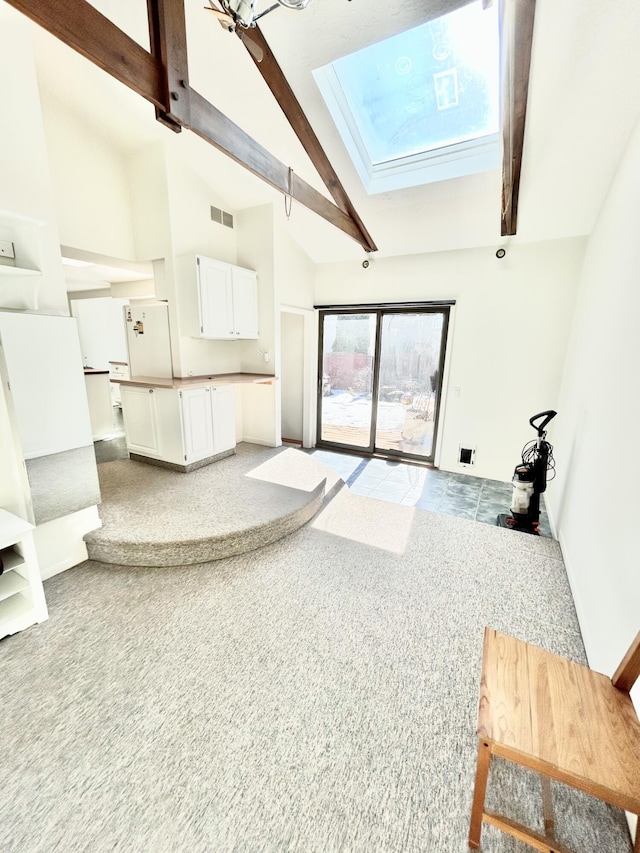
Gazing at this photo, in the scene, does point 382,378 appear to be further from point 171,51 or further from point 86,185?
point 86,185

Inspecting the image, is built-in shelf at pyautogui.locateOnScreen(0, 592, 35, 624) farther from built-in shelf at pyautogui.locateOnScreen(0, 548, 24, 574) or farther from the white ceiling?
the white ceiling

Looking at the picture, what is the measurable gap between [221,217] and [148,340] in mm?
Answer: 1740

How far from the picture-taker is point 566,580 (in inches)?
91.6

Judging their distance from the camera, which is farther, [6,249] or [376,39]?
[376,39]

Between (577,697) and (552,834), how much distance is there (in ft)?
1.52

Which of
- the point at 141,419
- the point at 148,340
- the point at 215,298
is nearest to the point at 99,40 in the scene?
the point at 215,298

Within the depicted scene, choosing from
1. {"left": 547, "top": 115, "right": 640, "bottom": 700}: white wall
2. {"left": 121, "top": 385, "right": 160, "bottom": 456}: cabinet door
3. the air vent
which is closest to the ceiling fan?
{"left": 547, "top": 115, "right": 640, "bottom": 700}: white wall

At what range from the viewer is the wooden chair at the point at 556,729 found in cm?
93

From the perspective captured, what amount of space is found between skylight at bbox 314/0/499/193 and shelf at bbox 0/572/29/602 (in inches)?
Answer: 154

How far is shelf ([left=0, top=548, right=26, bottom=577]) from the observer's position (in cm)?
183

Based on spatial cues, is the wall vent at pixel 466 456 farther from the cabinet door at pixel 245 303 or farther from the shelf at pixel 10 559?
the shelf at pixel 10 559

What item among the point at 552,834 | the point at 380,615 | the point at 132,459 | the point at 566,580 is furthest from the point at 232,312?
the point at 552,834

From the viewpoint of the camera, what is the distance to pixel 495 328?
3.94 m

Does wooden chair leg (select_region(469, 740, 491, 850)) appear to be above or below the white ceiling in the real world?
below
